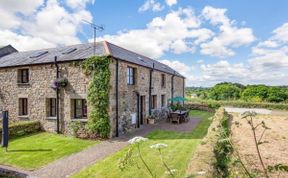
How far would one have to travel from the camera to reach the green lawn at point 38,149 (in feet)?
32.6

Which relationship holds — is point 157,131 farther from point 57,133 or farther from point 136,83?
point 57,133

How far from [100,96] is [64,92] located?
10.00 ft

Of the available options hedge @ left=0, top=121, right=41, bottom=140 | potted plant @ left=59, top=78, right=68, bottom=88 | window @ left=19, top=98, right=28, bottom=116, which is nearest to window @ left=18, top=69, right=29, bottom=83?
window @ left=19, top=98, right=28, bottom=116

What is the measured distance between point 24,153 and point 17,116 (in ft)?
23.1

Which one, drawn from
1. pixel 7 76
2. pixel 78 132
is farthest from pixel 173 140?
pixel 7 76

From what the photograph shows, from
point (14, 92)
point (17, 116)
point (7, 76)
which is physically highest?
point (7, 76)

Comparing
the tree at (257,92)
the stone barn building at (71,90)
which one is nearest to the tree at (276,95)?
the tree at (257,92)

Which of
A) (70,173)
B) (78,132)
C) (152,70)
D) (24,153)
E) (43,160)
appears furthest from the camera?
(152,70)

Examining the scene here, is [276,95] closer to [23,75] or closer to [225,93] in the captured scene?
[225,93]

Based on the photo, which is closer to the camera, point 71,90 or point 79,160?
point 79,160

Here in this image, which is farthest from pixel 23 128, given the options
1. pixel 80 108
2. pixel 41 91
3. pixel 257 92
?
pixel 257 92

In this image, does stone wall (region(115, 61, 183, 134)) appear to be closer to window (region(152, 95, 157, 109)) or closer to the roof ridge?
window (region(152, 95, 157, 109))

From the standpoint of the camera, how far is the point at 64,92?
14.9 meters

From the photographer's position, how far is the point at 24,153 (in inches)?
436
